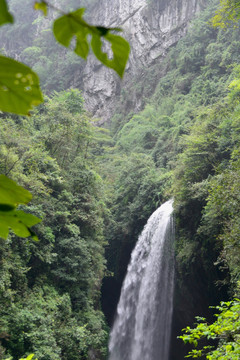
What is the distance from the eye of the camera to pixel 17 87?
242 millimetres

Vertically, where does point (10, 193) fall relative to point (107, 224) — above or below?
below

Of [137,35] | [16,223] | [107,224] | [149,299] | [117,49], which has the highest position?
[137,35]

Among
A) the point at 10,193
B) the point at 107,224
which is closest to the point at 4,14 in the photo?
the point at 10,193

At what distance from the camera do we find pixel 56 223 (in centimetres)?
796

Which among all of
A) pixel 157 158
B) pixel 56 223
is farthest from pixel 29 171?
pixel 157 158

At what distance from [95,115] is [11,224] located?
962 inches

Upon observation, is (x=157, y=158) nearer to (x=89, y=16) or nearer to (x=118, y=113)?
(x=118, y=113)

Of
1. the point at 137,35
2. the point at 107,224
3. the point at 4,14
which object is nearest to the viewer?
the point at 4,14

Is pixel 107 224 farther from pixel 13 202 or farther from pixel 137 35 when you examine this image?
pixel 137 35

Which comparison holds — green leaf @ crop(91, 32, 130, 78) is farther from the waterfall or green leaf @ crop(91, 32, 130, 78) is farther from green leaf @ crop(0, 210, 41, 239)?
the waterfall

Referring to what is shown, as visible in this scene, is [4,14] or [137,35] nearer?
[4,14]

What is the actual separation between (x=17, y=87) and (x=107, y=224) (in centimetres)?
1220

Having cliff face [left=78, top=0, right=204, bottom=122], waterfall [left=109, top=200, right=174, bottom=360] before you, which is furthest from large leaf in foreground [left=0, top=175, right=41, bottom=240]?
cliff face [left=78, top=0, right=204, bottom=122]

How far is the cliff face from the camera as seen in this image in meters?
21.6
